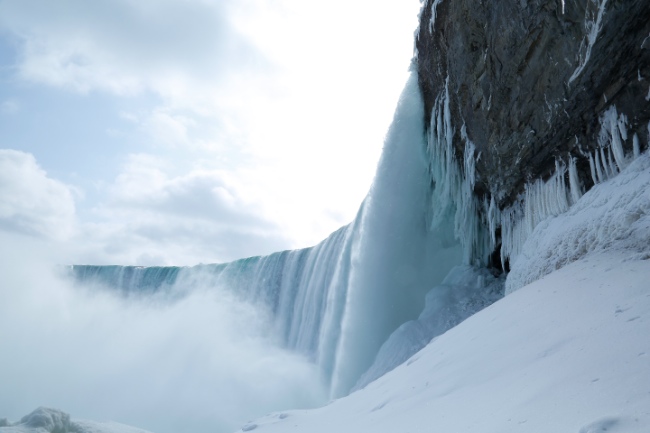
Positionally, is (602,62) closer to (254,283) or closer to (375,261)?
(375,261)

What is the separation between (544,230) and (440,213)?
4591 mm

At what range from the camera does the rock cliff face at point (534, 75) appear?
16.6 feet

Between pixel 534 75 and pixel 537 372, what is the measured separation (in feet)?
17.2

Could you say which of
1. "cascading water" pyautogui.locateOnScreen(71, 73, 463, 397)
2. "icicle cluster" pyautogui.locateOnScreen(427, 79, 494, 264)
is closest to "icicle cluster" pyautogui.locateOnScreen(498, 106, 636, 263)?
"icicle cluster" pyautogui.locateOnScreen(427, 79, 494, 264)

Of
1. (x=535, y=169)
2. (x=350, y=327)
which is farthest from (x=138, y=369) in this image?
(x=535, y=169)

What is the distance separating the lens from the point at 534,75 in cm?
650

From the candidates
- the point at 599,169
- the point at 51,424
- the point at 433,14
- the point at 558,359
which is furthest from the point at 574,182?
the point at 51,424

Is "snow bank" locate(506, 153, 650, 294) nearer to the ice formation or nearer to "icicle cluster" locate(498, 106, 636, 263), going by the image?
"icicle cluster" locate(498, 106, 636, 263)

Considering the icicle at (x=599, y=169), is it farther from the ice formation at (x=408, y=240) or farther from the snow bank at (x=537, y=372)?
the ice formation at (x=408, y=240)

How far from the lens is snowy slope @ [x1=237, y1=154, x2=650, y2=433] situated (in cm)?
188

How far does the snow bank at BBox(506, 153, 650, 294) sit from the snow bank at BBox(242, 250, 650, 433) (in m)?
0.21

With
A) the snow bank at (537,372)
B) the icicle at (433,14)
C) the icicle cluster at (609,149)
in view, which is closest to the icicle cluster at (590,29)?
the icicle cluster at (609,149)

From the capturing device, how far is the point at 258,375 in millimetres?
13859

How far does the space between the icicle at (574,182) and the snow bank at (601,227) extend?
13.6 inches
